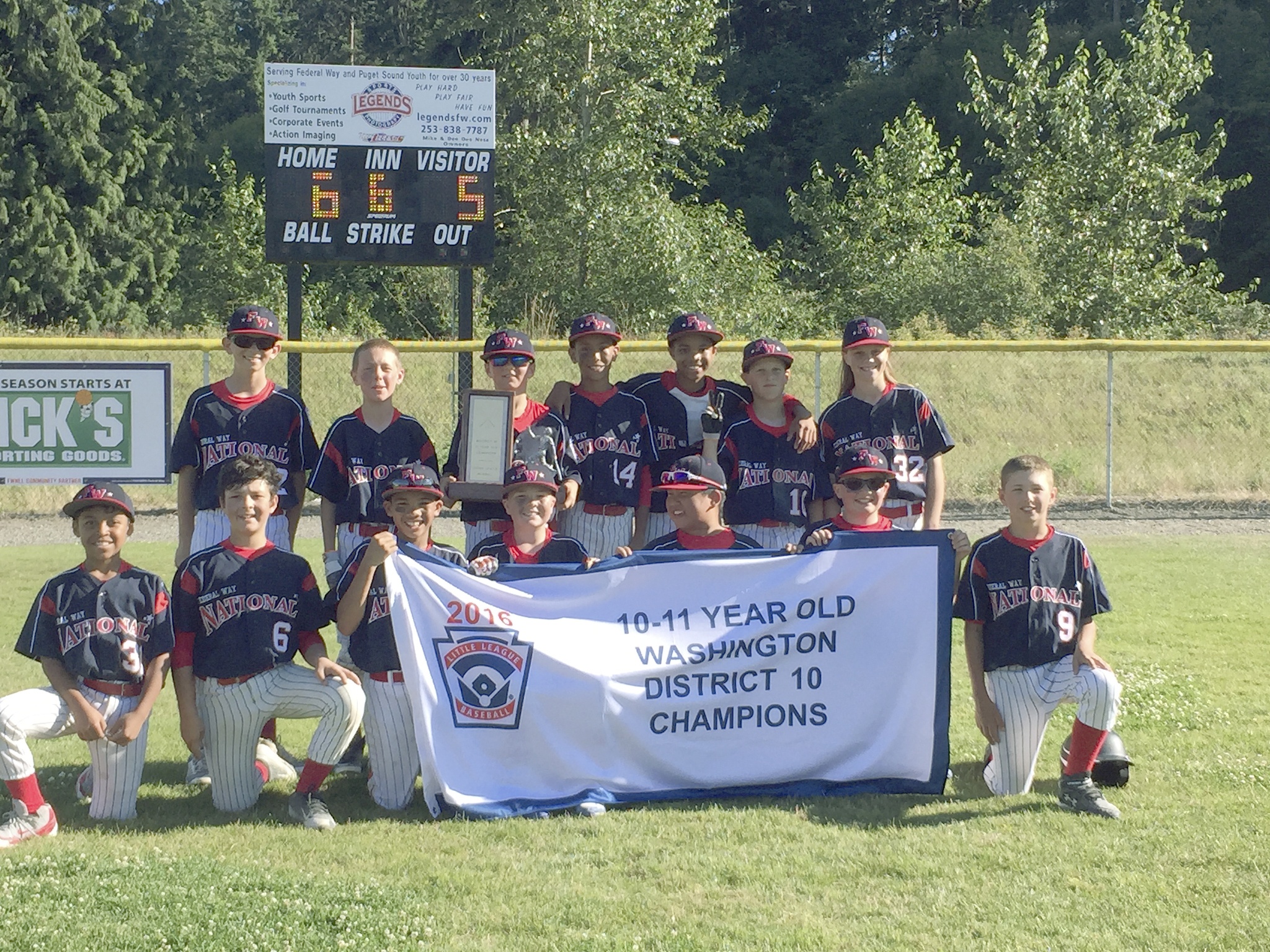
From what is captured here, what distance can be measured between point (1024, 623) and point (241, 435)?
3355mm

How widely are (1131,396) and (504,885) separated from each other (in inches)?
601

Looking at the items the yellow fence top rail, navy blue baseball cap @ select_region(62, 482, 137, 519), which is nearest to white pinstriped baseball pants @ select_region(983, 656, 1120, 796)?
navy blue baseball cap @ select_region(62, 482, 137, 519)

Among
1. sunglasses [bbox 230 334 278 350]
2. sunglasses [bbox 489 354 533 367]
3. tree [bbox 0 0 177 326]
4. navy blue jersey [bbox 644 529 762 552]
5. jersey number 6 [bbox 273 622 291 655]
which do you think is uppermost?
tree [bbox 0 0 177 326]

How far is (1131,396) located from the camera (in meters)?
17.8

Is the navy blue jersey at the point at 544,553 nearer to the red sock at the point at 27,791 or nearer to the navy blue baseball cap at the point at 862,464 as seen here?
the navy blue baseball cap at the point at 862,464

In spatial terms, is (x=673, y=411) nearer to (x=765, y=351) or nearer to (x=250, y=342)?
(x=765, y=351)

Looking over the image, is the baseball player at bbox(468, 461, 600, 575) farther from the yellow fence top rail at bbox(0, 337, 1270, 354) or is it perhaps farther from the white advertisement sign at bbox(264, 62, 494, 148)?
the white advertisement sign at bbox(264, 62, 494, 148)

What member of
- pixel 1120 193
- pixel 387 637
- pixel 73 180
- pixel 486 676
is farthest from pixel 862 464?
pixel 73 180

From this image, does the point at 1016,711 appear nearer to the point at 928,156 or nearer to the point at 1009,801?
the point at 1009,801

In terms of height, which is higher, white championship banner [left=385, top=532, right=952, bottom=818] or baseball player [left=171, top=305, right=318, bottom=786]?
baseball player [left=171, top=305, right=318, bottom=786]

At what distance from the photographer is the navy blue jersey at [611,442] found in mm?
6223

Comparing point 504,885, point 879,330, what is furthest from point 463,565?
point 879,330

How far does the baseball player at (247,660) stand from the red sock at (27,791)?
54cm

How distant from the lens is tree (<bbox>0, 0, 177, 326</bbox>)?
33000mm
